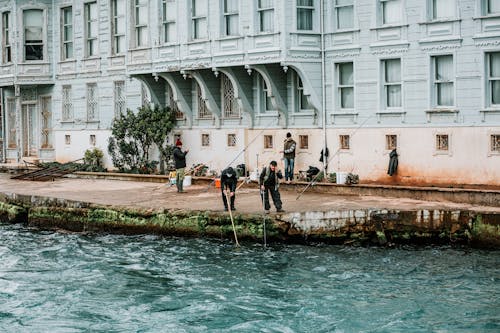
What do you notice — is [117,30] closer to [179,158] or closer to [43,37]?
[43,37]

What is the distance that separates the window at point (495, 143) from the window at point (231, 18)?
10.4m

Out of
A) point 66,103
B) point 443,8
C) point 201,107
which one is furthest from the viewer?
point 66,103

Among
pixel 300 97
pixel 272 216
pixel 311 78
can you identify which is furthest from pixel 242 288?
pixel 300 97

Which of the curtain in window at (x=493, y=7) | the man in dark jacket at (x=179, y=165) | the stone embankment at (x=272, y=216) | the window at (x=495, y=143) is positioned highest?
the curtain in window at (x=493, y=7)

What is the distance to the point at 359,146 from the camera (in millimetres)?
33312

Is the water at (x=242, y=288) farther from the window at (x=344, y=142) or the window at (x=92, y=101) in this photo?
the window at (x=92, y=101)

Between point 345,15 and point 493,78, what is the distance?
6065 mm

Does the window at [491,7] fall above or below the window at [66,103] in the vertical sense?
above

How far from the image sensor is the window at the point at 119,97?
141 ft

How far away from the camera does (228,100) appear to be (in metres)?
37.9

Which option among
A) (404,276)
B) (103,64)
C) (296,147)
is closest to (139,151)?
(103,64)

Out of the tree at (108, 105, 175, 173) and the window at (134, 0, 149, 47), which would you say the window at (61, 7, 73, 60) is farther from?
the tree at (108, 105, 175, 173)

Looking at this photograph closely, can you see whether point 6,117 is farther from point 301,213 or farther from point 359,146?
point 301,213

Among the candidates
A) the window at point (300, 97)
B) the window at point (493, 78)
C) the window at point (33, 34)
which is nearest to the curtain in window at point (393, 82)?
the window at point (493, 78)
